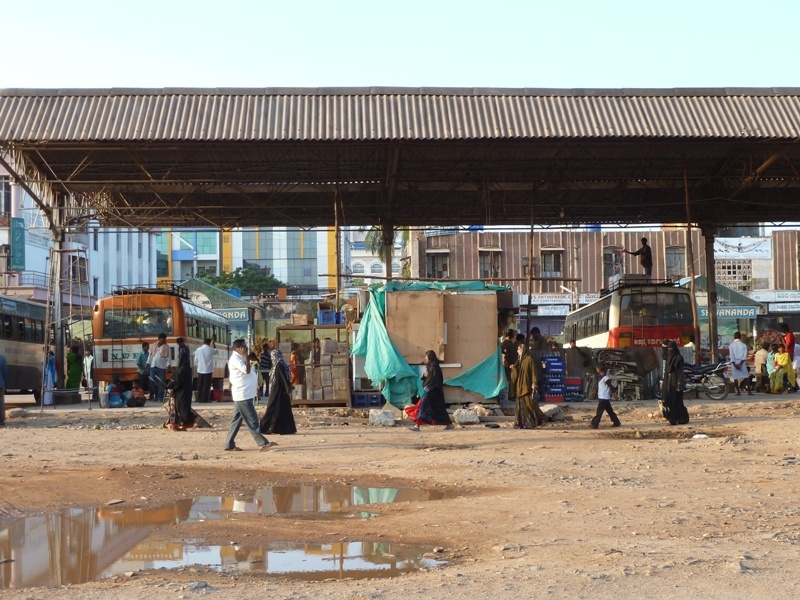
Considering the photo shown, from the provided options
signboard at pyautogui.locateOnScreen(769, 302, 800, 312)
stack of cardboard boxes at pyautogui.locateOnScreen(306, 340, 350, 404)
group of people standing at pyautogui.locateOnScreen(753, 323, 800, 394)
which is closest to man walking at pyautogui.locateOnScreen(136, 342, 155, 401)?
stack of cardboard boxes at pyautogui.locateOnScreen(306, 340, 350, 404)

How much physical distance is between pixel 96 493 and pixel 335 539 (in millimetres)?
3514

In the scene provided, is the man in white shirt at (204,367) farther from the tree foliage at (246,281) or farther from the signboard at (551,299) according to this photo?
the tree foliage at (246,281)

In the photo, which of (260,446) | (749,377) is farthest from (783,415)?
(260,446)

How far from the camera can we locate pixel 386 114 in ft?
69.7

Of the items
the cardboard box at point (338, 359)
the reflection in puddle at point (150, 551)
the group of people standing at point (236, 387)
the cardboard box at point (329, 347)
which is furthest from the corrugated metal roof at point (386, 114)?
the reflection in puddle at point (150, 551)

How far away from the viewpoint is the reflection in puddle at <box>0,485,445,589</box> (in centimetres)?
661

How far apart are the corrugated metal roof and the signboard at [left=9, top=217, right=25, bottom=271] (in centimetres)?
3010

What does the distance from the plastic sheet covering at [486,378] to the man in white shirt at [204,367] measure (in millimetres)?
6547

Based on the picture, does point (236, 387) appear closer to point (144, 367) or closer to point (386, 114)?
point (386, 114)

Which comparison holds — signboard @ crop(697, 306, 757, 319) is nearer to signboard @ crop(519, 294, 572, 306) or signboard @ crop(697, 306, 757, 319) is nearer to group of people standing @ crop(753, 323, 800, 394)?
signboard @ crop(519, 294, 572, 306)

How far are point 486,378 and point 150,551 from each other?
40.8ft

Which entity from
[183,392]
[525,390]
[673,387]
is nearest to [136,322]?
[183,392]

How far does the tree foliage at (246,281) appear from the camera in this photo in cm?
7656

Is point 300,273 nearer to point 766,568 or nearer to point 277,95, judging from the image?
point 277,95
